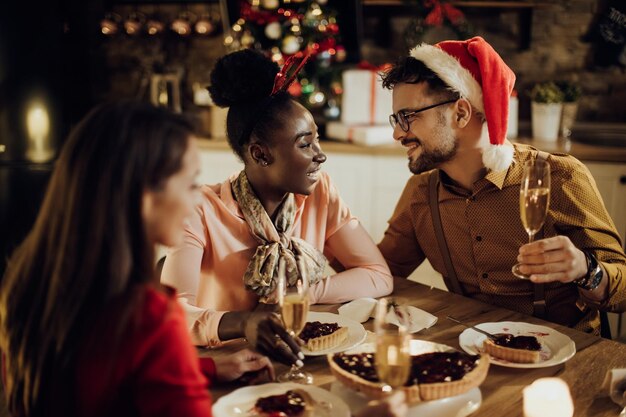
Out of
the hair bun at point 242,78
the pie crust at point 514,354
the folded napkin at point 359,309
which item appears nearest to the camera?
the pie crust at point 514,354

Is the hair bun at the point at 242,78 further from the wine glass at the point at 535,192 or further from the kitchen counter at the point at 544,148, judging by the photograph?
the kitchen counter at the point at 544,148

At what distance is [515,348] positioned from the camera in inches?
59.2

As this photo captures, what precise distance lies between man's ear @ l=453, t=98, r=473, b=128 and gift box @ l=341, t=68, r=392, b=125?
1750 mm

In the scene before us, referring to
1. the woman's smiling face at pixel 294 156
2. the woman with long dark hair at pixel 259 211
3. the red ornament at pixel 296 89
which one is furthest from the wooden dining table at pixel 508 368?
the red ornament at pixel 296 89

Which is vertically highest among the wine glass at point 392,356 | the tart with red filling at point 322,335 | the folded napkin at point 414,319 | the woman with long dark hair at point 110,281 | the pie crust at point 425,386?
the woman with long dark hair at point 110,281

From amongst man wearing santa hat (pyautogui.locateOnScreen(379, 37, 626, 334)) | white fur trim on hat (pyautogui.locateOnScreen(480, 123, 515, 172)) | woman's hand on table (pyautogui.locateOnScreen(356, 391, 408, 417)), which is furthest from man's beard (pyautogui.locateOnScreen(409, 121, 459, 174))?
woman's hand on table (pyautogui.locateOnScreen(356, 391, 408, 417))

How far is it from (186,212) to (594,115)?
12.5 ft

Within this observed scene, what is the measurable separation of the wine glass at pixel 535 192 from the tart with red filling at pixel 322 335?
541mm

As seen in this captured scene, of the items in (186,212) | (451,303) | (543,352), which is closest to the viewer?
(186,212)

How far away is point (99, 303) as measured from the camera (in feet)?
3.24

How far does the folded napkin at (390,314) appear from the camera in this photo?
5.60 feet

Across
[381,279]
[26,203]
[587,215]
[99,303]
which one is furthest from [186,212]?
[26,203]

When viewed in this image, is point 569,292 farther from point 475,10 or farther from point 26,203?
point 26,203

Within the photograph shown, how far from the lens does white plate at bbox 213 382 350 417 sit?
4.07 ft
